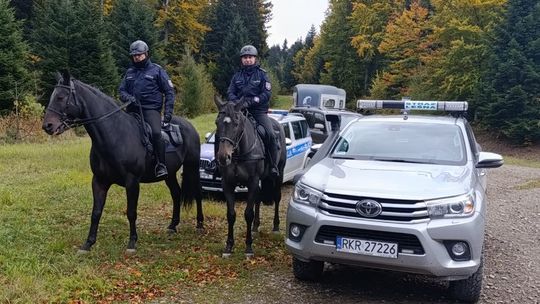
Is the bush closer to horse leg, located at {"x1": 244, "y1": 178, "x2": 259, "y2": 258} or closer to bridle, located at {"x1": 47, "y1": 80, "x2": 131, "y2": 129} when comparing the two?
horse leg, located at {"x1": 244, "y1": 178, "x2": 259, "y2": 258}

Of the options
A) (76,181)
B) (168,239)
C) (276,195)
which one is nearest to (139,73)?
(168,239)

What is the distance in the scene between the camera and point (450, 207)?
4508 mm

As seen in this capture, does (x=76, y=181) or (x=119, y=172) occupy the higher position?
(x=119, y=172)

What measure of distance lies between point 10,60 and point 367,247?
1930 cm

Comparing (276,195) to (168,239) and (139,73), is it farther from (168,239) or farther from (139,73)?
(139,73)

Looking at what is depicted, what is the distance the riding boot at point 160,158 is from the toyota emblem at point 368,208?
329cm

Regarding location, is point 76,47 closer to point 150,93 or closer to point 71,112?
point 150,93

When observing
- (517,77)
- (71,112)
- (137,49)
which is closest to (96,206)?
(71,112)

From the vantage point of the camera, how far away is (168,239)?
720 centimetres

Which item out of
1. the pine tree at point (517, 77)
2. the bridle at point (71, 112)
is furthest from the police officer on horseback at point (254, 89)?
the pine tree at point (517, 77)

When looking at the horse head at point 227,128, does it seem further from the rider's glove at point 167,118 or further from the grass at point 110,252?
the grass at point 110,252

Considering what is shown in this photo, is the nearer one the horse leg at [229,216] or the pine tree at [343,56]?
the horse leg at [229,216]

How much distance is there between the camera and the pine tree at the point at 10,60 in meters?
19.1

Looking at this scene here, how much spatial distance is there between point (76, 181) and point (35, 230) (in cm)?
389
